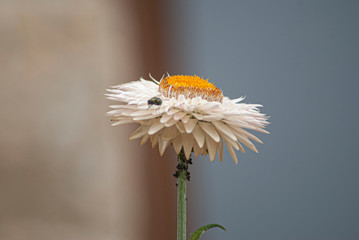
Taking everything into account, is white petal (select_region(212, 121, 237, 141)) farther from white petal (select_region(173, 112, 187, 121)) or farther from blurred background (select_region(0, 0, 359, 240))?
blurred background (select_region(0, 0, 359, 240))

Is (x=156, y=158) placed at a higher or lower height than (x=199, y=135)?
higher

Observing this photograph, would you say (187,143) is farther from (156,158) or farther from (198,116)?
(156,158)
